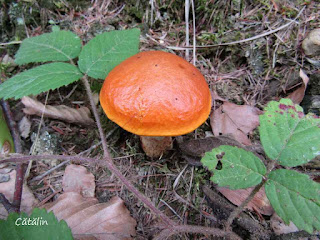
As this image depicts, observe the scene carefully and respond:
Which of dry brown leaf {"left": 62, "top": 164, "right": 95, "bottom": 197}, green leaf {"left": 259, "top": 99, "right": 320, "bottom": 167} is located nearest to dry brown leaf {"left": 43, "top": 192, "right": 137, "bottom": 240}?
dry brown leaf {"left": 62, "top": 164, "right": 95, "bottom": 197}

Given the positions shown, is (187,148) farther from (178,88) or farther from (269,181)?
(269,181)

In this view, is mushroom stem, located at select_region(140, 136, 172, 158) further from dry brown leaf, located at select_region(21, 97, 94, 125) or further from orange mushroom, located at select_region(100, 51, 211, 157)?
dry brown leaf, located at select_region(21, 97, 94, 125)

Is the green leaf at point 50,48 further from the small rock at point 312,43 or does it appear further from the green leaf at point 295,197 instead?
the small rock at point 312,43

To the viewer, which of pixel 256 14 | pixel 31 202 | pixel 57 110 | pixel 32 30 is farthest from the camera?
pixel 32 30

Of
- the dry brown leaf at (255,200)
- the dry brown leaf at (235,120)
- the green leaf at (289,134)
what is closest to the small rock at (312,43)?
the dry brown leaf at (235,120)

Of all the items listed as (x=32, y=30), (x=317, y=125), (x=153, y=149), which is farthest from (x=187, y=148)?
(x=32, y=30)

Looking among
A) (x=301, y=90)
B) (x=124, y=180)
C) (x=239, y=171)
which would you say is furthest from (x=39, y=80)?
(x=301, y=90)

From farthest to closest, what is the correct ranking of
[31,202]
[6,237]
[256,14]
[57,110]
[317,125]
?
[256,14] → [57,110] → [31,202] → [317,125] → [6,237]
